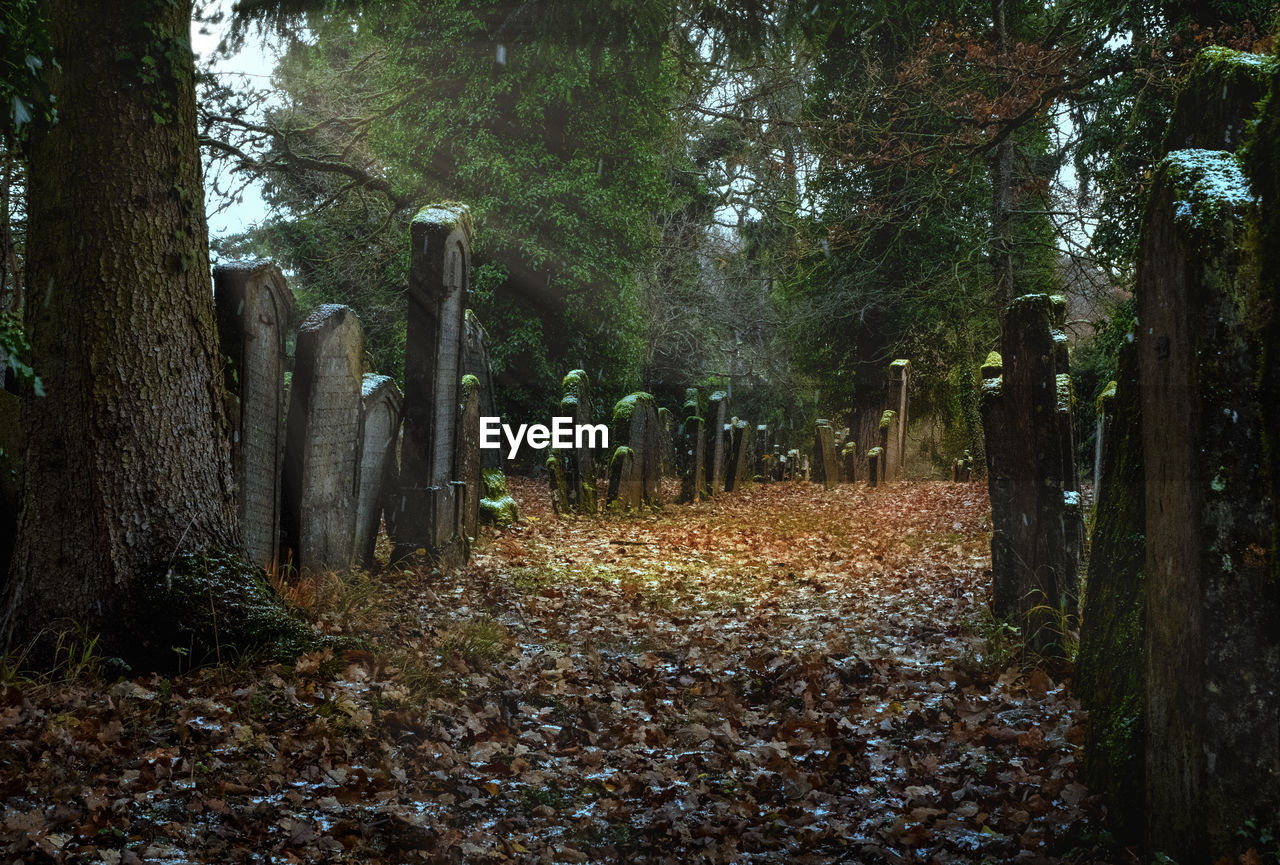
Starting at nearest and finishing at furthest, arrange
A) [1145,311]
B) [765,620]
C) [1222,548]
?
1. [1222,548]
2. [1145,311]
3. [765,620]

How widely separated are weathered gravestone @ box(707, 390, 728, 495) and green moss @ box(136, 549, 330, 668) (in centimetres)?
1137

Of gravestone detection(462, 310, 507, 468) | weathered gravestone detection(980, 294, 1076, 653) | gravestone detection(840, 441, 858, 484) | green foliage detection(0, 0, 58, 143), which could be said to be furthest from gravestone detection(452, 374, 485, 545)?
gravestone detection(840, 441, 858, 484)

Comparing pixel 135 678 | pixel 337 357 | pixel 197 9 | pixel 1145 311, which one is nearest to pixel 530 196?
pixel 197 9

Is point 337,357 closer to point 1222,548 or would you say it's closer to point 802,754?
point 802,754

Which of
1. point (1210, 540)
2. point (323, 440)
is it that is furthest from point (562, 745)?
point (323, 440)

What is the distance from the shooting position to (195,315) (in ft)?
15.3

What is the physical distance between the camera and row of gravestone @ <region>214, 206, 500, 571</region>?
5422 mm

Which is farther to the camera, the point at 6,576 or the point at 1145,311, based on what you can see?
the point at 6,576

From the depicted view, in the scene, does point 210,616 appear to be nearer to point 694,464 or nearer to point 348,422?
point 348,422

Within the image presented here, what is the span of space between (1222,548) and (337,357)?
→ 5201 millimetres

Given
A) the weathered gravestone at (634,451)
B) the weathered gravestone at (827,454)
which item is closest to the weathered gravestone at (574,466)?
the weathered gravestone at (634,451)

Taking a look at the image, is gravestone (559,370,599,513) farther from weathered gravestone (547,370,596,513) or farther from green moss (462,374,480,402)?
green moss (462,374,480,402)

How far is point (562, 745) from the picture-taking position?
163 inches

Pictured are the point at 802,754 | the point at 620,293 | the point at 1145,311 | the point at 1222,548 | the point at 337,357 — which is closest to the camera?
the point at 1222,548
